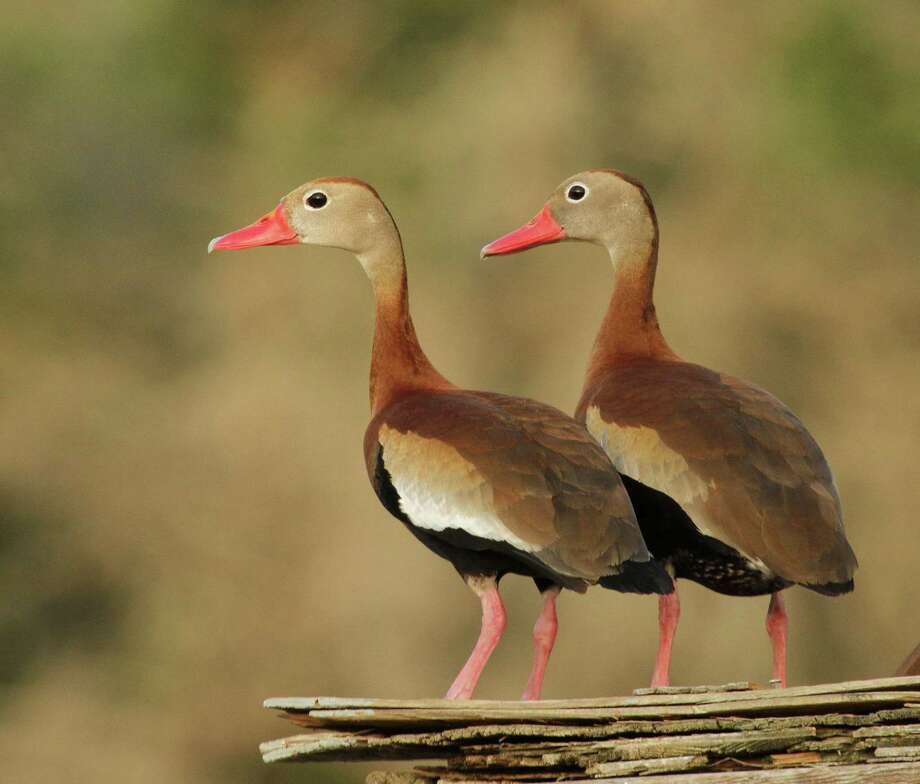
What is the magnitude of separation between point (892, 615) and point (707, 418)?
4.82m

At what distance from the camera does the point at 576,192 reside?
4.84 m

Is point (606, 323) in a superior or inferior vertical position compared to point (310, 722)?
superior

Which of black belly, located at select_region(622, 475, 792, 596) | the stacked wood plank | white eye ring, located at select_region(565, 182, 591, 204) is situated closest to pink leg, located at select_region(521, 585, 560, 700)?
black belly, located at select_region(622, 475, 792, 596)

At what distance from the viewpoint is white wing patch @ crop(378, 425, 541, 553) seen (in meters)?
3.77

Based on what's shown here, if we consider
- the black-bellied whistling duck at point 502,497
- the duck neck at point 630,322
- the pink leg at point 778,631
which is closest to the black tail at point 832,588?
the black-bellied whistling duck at point 502,497

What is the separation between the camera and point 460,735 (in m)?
2.90

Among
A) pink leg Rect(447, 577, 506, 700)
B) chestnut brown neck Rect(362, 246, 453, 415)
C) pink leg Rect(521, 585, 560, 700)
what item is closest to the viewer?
pink leg Rect(447, 577, 506, 700)

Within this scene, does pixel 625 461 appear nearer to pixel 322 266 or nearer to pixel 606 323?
pixel 606 323

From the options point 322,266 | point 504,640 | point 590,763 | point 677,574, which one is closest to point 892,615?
point 504,640

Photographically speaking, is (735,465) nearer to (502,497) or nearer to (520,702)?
(502,497)

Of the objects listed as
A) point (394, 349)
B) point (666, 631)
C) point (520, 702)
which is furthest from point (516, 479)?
point (520, 702)

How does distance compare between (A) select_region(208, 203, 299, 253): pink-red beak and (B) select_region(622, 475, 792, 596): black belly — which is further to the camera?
(A) select_region(208, 203, 299, 253): pink-red beak

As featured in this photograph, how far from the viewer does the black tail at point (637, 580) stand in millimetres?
3607

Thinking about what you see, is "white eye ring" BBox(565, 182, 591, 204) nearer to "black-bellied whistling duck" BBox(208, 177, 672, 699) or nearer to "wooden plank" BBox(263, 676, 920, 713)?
"black-bellied whistling duck" BBox(208, 177, 672, 699)
